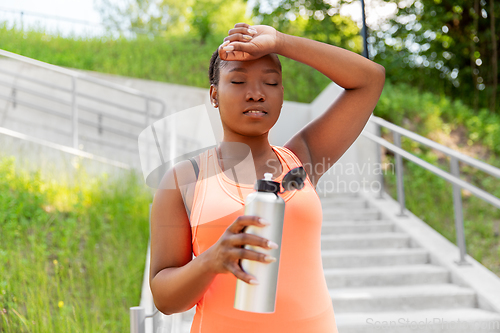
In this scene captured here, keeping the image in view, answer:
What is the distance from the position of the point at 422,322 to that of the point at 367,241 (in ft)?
3.77

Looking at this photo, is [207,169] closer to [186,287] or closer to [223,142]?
[223,142]

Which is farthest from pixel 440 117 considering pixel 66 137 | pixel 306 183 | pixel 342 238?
pixel 306 183

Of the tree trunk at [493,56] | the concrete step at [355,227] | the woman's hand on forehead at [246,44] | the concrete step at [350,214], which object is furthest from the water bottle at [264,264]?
the tree trunk at [493,56]

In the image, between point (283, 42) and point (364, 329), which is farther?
point (364, 329)

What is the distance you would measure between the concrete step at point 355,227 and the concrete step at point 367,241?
0.18 meters

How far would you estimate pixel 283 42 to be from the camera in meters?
0.81

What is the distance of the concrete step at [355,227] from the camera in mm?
4148

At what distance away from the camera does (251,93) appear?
30.9 inches

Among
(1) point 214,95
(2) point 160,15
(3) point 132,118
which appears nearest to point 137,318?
(1) point 214,95

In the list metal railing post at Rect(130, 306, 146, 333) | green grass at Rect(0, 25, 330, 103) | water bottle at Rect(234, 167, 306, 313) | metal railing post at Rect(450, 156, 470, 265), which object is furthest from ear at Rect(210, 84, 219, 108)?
green grass at Rect(0, 25, 330, 103)

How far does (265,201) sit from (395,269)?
311cm

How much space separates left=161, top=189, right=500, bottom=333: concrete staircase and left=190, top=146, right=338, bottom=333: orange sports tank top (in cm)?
146

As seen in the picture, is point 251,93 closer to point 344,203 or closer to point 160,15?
point 344,203

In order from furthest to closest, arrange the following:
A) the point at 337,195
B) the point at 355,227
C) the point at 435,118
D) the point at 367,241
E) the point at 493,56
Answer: the point at 493,56, the point at 435,118, the point at 337,195, the point at 355,227, the point at 367,241
